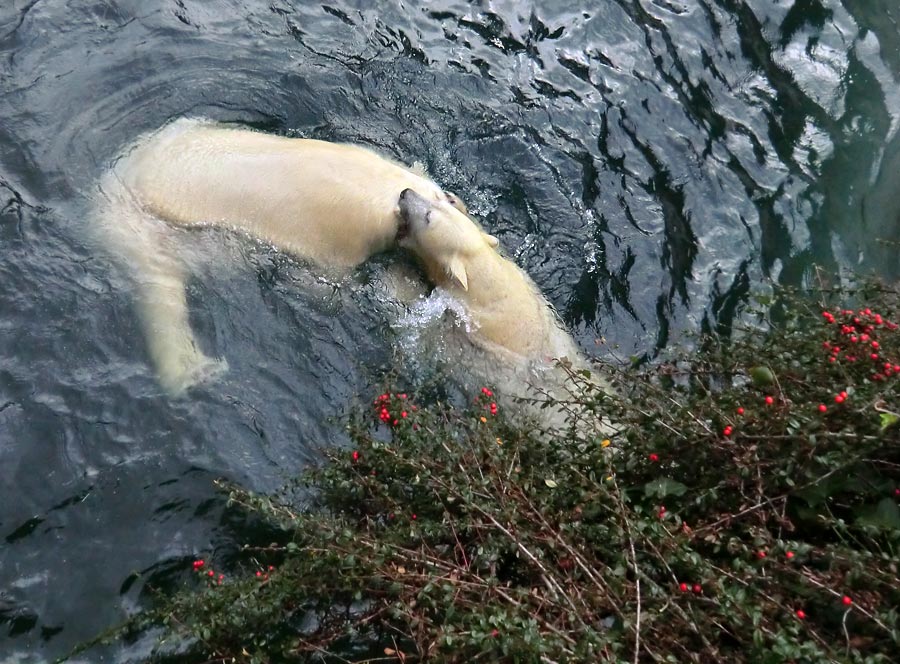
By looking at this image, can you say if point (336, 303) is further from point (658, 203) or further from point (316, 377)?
point (658, 203)

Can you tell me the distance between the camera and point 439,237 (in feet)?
20.6

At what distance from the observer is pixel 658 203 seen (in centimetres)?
734

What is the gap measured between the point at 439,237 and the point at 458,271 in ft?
1.08

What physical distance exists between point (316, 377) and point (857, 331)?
3631 millimetres

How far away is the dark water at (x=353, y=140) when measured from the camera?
17.7 ft

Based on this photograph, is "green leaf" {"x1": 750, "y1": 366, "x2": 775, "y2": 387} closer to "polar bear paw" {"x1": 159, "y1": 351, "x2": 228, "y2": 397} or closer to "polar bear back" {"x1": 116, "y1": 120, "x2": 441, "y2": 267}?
"polar bear back" {"x1": 116, "y1": 120, "x2": 441, "y2": 267}

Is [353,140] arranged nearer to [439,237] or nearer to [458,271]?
[439,237]

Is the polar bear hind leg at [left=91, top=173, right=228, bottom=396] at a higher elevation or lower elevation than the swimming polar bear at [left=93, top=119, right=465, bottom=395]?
lower

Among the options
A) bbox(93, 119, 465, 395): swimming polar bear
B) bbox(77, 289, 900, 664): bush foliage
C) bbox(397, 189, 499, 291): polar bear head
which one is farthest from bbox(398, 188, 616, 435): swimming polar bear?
bbox(77, 289, 900, 664): bush foliage

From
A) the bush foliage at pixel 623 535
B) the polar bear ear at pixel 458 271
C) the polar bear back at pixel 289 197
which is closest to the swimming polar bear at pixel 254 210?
the polar bear back at pixel 289 197

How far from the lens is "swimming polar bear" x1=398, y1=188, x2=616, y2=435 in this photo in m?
6.11

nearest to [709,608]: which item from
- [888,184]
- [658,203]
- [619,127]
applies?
[658,203]

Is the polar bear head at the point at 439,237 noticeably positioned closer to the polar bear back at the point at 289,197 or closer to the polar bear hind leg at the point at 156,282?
the polar bear back at the point at 289,197

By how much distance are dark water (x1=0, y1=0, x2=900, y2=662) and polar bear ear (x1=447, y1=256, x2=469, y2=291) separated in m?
0.62
